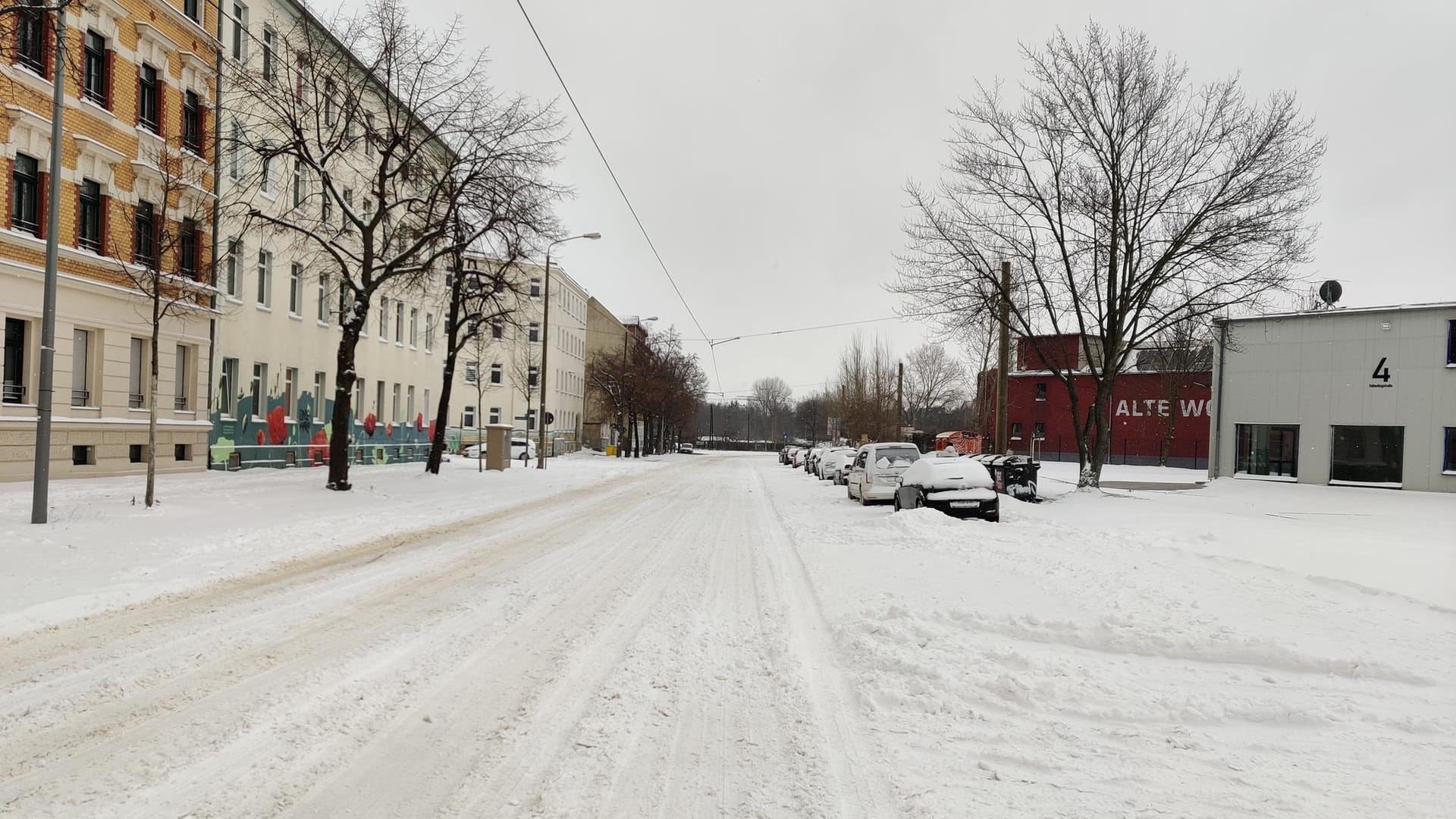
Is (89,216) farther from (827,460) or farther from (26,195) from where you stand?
(827,460)

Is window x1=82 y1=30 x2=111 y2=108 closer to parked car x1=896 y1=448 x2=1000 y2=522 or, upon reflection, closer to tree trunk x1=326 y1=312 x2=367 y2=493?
tree trunk x1=326 y1=312 x2=367 y2=493

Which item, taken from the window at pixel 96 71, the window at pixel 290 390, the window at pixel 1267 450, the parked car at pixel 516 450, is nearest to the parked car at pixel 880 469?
the window at pixel 1267 450

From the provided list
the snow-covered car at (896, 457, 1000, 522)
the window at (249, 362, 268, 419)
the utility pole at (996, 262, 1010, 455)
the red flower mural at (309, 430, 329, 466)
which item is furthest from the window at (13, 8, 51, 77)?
the utility pole at (996, 262, 1010, 455)

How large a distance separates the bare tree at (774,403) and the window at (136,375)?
128 meters

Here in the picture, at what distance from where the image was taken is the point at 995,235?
930 inches

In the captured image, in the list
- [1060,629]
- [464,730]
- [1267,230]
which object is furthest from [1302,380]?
[464,730]

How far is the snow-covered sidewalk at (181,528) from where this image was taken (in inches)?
312

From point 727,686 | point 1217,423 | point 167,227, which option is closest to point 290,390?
point 167,227

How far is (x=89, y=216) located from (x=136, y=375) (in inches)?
160

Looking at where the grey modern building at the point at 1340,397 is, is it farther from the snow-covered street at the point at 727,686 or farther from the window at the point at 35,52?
the window at the point at 35,52

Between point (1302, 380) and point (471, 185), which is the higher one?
point (471, 185)

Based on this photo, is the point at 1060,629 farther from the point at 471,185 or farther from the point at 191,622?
the point at 471,185

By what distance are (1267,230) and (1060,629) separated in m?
18.4

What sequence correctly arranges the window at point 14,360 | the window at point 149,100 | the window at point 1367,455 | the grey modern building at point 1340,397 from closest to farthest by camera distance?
the window at point 14,360 → the window at point 149,100 → the grey modern building at point 1340,397 → the window at point 1367,455
